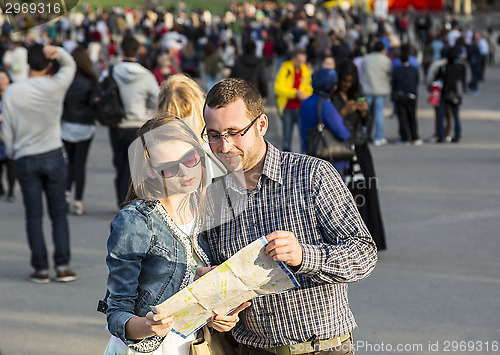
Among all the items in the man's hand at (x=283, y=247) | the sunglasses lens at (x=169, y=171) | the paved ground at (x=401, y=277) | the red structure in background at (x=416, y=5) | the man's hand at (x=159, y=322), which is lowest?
the paved ground at (x=401, y=277)

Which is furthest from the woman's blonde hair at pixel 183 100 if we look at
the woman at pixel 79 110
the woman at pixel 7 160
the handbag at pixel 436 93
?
the handbag at pixel 436 93

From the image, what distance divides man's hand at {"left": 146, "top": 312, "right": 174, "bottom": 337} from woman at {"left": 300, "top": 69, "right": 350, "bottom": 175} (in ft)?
14.4

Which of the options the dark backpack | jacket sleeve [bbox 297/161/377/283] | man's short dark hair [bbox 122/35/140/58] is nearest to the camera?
jacket sleeve [bbox 297/161/377/283]

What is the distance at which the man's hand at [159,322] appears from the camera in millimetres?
2469

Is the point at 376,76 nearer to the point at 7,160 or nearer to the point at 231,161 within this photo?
the point at 7,160

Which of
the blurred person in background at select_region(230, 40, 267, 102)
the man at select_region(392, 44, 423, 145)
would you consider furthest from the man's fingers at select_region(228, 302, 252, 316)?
the man at select_region(392, 44, 423, 145)

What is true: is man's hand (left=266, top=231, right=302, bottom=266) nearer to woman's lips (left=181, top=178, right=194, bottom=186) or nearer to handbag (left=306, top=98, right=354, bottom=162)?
woman's lips (left=181, top=178, right=194, bottom=186)

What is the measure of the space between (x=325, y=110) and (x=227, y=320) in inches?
165

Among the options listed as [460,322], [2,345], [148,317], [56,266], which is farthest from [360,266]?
[56,266]

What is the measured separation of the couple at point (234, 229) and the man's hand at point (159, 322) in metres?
0.04

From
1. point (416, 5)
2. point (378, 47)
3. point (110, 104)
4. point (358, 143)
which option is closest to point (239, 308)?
point (358, 143)

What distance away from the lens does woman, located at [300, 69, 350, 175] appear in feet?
22.0

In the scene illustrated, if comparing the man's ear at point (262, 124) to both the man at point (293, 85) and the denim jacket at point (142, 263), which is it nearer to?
the denim jacket at point (142, 263)

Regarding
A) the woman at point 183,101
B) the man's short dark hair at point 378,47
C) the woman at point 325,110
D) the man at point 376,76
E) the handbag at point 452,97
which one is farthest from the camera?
the man's short dark hair at point 378,47
